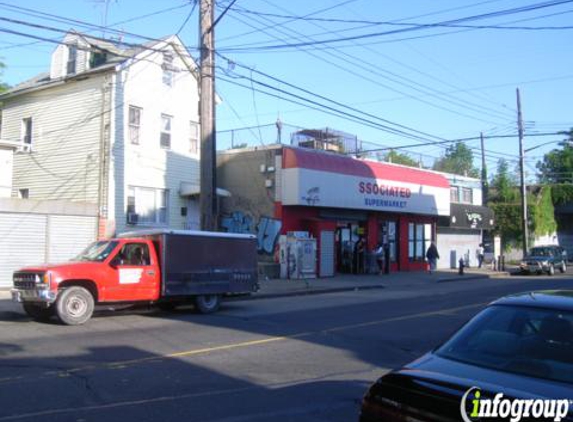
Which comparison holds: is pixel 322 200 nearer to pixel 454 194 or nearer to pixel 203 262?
pixel 203 262

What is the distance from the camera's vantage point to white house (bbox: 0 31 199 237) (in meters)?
24.7

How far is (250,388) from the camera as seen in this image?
7.50 m

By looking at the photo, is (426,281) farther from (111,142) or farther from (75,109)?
(75,109)

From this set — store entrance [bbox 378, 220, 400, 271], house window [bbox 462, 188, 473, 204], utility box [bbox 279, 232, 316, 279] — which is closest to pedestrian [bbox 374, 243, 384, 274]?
store entrance [bbox 378, 220, 400, 271]

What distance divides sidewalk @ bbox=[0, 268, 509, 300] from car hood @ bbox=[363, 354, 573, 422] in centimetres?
1578

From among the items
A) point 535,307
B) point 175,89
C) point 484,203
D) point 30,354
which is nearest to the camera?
point 535,307

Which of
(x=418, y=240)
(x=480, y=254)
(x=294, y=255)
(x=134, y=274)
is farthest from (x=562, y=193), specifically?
(x=134, y=274)

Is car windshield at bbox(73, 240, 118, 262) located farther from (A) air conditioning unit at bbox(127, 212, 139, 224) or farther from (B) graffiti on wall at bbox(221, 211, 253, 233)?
(B) graffiti on wall at bbox(221, 211, 253, 233)

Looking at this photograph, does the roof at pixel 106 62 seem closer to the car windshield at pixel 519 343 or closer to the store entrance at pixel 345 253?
the store entrance at pixel 345 253

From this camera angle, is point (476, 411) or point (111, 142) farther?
point (111, 142)

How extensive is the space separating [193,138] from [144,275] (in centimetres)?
1479

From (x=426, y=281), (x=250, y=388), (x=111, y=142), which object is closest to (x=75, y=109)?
(x=111, y=142)

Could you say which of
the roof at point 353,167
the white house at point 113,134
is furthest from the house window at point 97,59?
the roof at point 353,167

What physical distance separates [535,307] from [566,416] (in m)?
1.43
